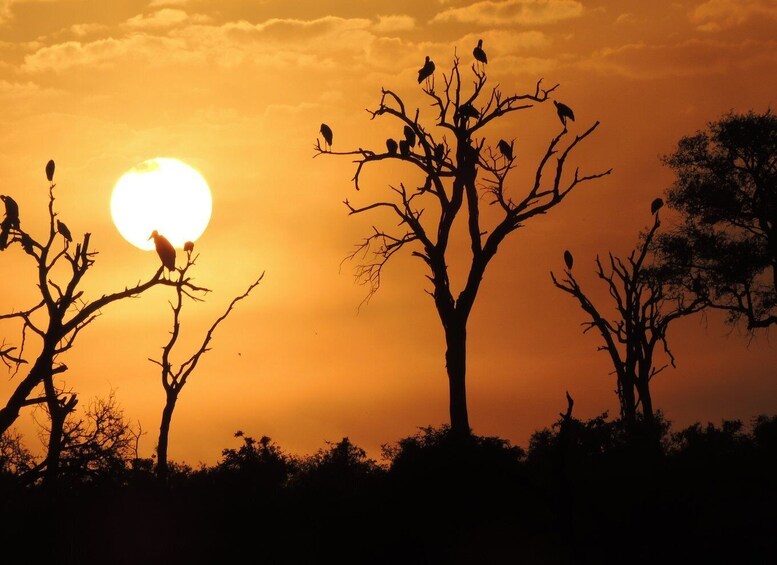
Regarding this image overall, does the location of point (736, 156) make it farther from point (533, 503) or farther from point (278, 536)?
point (278, 536)

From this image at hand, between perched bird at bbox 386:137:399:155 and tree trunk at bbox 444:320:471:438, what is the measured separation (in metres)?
5.42

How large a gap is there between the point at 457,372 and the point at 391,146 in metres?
7.02

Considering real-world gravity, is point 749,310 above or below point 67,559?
above

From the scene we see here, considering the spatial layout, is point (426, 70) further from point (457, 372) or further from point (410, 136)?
point (457, 372)

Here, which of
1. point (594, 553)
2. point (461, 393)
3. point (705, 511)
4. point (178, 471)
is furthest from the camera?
point (178, 471)

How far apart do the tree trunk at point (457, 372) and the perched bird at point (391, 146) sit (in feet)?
17.8

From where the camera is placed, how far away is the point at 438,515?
2441 cm

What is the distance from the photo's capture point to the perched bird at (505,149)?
30797mm

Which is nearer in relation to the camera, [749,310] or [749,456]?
[749,456]

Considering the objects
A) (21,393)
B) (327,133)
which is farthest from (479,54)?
(21,393)

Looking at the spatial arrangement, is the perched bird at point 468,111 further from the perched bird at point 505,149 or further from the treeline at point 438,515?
the treeline at point 438,515

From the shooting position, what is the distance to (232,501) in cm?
3012

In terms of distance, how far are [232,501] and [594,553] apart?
11.5 m

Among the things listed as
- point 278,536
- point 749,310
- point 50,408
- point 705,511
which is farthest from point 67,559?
point 749,310
